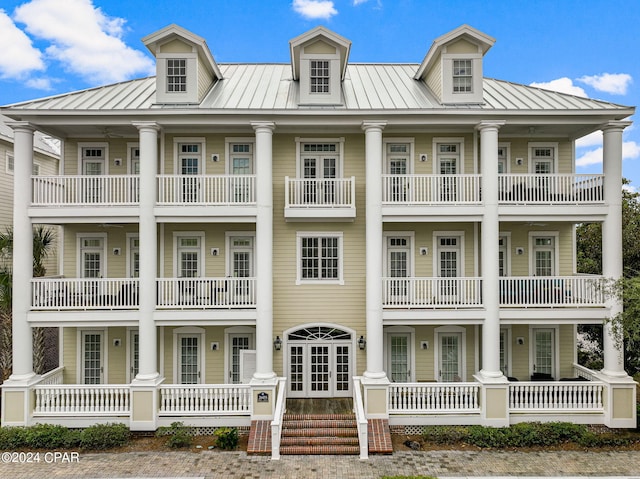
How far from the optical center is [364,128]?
43.3 ft

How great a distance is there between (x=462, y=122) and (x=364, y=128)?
3.24 meters

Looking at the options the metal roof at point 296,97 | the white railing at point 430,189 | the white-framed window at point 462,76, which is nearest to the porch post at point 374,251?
the white railing at point 430,189

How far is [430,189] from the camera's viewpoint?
14.3 metres

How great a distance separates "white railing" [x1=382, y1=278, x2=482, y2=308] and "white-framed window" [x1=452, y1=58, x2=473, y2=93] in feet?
22.5

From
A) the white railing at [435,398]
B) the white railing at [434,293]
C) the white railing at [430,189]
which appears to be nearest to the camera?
the white railing at [435,398]

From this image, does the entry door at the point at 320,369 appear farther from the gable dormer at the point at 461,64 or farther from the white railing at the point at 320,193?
the gable dormer at the point at 461,64

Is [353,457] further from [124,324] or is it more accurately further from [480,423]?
[124,324]

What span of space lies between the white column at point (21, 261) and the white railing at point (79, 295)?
1.06 ft

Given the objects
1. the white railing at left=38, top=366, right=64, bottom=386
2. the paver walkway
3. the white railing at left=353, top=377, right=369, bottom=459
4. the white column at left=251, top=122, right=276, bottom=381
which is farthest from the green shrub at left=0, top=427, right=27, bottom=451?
the white railing at left=353, top=377, right=369, bottom=459

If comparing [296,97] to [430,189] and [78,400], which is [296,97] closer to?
[430,189]

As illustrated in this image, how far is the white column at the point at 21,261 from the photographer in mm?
12766

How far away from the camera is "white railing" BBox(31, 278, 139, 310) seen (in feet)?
42.6

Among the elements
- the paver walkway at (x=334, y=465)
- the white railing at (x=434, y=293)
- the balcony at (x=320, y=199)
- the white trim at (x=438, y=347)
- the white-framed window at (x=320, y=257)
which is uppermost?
the balcony at (x=320, y=199)

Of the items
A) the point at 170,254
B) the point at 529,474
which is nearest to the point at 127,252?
the point at 170,254
